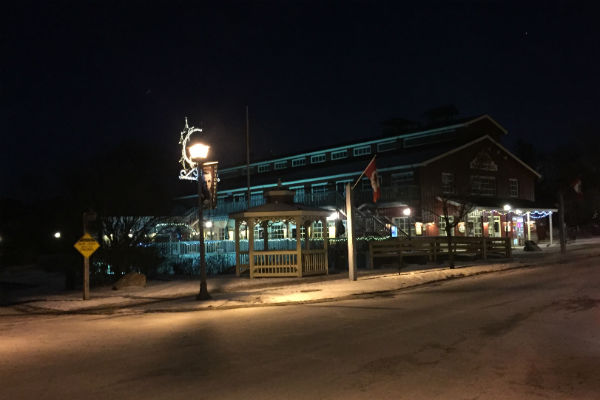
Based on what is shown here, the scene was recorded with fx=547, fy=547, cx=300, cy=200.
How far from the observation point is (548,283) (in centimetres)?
1731

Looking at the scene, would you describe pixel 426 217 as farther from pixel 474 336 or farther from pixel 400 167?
pixel 474 336

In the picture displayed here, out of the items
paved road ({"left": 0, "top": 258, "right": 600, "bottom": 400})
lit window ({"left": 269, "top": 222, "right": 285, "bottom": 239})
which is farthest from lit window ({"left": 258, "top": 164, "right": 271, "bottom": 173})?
paved road ({"left": 0, "top": 258, "right": 600, "bottom": 400})

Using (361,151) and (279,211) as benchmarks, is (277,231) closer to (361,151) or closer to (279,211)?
(361,151)

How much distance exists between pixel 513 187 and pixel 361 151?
13254 mm

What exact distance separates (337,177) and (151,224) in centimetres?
2038

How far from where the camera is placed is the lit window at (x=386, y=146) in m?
46.3

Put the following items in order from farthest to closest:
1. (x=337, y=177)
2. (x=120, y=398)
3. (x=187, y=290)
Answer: (x=337, y=177) → (x=187, y=290) → (x=120, y=398)

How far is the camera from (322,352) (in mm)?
8273

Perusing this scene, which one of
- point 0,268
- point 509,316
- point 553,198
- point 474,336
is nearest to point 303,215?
point 509,316

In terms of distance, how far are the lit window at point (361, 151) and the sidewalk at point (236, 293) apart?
2567cm

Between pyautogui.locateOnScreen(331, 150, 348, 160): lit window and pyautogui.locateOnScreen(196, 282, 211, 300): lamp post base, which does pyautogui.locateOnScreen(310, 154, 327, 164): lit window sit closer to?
pyautogui.locateOnScreen(331, 150, 348, 160): lit window

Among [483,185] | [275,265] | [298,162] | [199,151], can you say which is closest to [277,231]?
[298,162]

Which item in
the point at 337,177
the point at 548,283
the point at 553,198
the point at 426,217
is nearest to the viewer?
the point at 548,283

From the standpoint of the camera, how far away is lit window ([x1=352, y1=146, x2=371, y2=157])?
48.3m
